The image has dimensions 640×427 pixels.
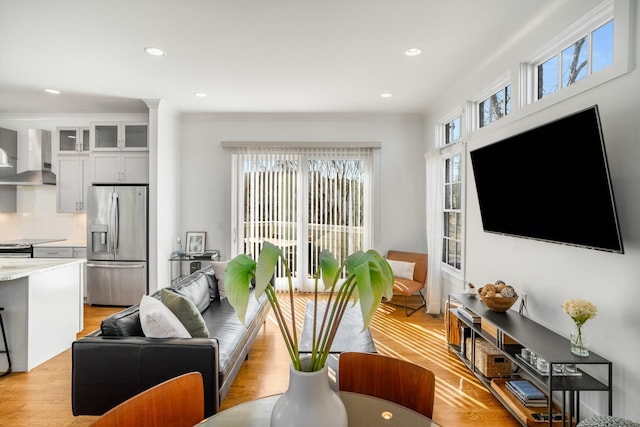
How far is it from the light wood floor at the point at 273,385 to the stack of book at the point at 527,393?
16 centimetres

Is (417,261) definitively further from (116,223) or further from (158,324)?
(116,223)

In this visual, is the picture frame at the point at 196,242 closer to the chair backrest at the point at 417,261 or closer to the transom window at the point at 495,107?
the chair backrest at the point at 417,261

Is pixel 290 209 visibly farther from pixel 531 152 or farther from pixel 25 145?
pixel 25 145

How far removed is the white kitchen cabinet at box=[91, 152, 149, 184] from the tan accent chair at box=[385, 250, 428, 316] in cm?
370

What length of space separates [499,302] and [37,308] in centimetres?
382

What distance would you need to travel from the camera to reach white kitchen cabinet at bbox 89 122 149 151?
4.71 metres

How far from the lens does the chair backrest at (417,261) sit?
15.2 feet

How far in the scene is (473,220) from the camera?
3.57 meters

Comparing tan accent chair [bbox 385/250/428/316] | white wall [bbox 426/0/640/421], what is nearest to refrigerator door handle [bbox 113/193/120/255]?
tan accent chair [bbox 385/250/428/316]

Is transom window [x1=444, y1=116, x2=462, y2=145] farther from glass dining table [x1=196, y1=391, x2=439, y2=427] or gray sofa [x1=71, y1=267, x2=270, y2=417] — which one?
gray sofa [x1=71, y1=267, x2=270, y2=417]

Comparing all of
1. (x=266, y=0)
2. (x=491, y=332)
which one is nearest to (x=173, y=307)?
(x=266, y=0)

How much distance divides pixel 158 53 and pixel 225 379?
2.84m

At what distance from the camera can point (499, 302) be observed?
8.48ft

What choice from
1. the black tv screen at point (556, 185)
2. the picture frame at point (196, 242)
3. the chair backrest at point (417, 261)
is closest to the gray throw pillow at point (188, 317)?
the black tv screen at point (556, 185)
